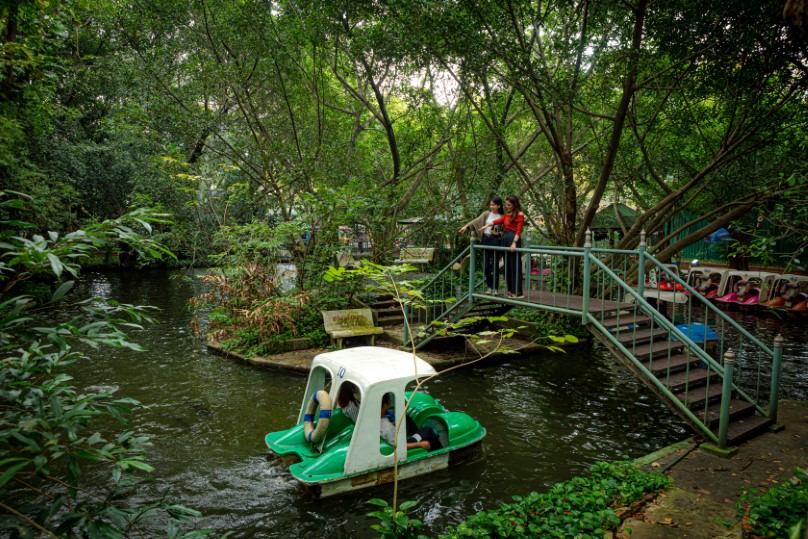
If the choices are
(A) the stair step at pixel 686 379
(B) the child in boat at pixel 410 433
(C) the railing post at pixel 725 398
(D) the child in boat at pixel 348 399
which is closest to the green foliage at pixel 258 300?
(D) the child in boat at pixel 348 399

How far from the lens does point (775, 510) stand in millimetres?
4645

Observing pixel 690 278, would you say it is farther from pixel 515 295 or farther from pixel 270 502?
pixel 270 502

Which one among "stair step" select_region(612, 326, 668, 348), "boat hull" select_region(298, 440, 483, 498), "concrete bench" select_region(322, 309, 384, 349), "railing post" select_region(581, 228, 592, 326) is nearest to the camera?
"boat hull" select_region(298, 440, 483, 498)

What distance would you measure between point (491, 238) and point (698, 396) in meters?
4.36

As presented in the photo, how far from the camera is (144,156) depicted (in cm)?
2298

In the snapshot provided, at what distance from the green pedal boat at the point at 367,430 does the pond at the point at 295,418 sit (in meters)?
0.29

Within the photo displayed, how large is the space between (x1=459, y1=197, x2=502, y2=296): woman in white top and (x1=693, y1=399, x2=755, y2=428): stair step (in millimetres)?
4014

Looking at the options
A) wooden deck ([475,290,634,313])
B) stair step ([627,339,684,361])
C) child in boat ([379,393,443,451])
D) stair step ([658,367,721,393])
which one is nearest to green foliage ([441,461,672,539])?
child in boat ([379,393,443,451])

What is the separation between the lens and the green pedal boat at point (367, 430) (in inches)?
229

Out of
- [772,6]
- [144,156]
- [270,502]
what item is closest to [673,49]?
[772,6]

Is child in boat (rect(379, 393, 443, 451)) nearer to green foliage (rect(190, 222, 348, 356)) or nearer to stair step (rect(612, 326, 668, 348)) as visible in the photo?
stair step (rect(612, 326, 668, 348))

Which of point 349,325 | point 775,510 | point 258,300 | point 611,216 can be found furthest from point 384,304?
point 611,216

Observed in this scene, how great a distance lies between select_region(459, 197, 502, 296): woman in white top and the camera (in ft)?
30.9

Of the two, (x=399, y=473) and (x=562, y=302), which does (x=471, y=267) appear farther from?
(x=399, y=473)
